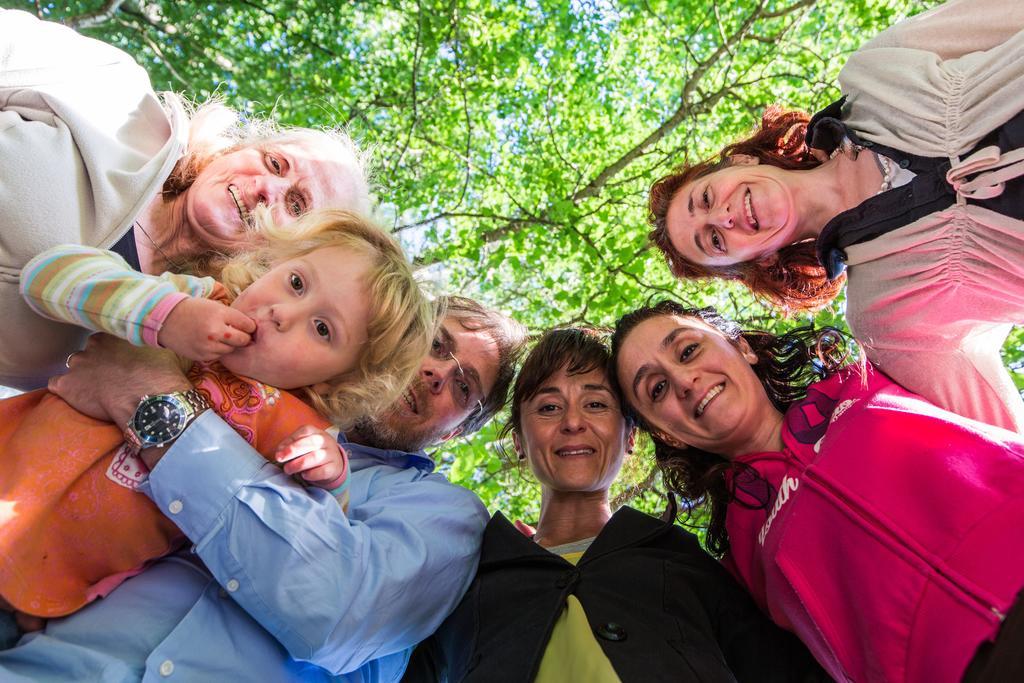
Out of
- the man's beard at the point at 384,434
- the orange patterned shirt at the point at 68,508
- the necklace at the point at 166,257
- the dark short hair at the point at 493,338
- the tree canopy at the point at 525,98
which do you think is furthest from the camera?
the tree canopy at the point at 525,98

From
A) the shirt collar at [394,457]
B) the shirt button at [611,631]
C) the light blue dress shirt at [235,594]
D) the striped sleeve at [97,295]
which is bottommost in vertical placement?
the shirt button at [611,631]

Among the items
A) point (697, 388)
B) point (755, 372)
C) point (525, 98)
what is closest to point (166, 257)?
point (697, 388)

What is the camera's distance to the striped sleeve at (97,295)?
1607 mm

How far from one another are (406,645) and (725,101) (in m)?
6.07

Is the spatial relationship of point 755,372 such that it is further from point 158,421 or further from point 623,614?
point 158,421

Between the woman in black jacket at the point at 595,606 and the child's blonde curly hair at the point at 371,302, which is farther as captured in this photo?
the child's blonde curly hair at the point at 371,302

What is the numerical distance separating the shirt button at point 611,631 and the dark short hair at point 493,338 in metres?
1.33

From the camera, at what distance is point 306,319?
1.90 metres

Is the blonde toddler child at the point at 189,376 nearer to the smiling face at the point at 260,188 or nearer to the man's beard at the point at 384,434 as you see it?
the smiling face at the point at 260,188

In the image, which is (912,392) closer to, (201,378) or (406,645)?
(406,645)

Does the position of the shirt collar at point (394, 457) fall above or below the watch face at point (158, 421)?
below

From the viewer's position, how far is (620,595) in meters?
2.16

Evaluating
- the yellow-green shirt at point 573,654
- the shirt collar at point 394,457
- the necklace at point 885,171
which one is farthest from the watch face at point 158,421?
the necklace at point 885,171

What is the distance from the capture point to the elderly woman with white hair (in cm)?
177
